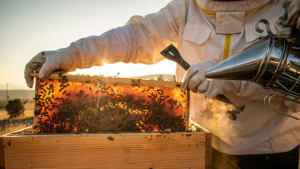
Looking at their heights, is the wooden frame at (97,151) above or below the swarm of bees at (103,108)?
below

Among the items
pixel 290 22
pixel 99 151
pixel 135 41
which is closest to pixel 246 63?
pixel 290 22

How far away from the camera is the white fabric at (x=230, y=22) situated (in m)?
2.56

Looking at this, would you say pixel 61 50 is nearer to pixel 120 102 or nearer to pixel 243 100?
pixel 120 102

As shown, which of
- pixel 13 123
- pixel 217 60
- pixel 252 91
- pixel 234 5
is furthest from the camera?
pixel 13 123

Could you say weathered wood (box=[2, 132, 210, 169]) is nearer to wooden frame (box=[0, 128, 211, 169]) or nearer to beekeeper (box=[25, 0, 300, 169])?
wooden frame (box=[0, 128, 211, 169])

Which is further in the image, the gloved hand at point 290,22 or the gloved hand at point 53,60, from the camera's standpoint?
the gloved hand at point 53,60

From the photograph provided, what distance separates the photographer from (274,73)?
1165 mm

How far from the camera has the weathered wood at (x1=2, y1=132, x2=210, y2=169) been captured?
5.53 feet

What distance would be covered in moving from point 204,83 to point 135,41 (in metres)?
1.42

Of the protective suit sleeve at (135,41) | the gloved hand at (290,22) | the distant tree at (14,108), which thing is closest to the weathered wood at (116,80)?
the protective suit sleeve at (135,41)

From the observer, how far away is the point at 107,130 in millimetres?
2365

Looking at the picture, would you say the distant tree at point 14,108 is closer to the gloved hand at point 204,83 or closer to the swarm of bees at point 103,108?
the swarm of bees at point 103,108

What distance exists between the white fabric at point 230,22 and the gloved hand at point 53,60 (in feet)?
7.01

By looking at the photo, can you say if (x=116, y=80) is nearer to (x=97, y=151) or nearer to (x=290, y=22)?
(x=97, y=151)
